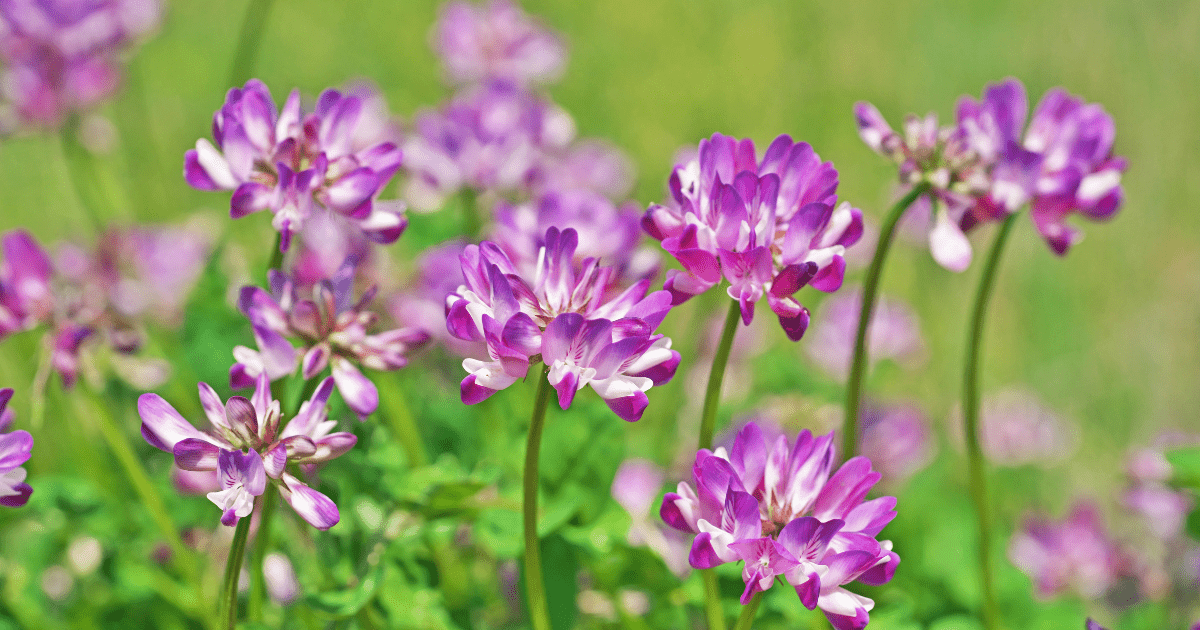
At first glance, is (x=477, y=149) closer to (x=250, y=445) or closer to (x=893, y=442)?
(x=250, y=445)

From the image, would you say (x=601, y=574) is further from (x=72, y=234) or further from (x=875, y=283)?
(x=72, y=234)

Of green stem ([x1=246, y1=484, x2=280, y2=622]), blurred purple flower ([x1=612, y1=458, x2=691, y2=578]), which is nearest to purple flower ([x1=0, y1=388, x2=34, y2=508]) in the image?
green stem ([x1=246, y1=484, x2=280, y2=622])

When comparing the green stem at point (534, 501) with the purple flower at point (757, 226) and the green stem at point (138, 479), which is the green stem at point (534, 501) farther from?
the green stem at point (138, 479)

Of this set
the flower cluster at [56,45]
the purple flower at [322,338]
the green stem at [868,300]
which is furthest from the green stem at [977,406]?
the flower cluster at [56,45]

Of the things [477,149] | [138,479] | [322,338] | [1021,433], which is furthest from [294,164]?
[1021,433]

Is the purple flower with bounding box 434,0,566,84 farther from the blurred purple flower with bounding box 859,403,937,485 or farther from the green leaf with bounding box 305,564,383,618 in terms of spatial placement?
the green leaf with bounding box 305,564,383,618

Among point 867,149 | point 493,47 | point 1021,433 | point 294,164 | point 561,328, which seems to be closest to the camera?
point 561,328
